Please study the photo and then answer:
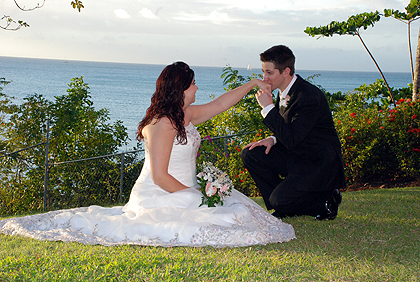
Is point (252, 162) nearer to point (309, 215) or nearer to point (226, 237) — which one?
point (309, 215)

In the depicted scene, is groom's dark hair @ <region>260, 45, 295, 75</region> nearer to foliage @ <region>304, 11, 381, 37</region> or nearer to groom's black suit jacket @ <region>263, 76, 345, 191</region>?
groom's black suit jacket @ <region>263, 76, 345, 191</region>

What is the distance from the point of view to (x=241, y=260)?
336 cm

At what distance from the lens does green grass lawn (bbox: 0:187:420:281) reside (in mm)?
3033

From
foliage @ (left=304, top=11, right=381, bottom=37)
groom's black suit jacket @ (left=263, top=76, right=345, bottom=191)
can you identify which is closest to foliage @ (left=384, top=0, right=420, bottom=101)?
foliage @ (left=304, top=11, right=381, bottom=37)

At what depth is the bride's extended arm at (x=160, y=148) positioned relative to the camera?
4.07m

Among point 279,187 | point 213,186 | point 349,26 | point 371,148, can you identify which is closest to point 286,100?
point 279,187

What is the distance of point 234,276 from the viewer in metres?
2.99

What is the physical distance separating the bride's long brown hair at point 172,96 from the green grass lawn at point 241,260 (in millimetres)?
1284

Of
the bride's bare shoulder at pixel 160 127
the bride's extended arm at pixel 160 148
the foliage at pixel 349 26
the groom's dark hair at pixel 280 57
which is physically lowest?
the bride's extended arm at pixel 160 148

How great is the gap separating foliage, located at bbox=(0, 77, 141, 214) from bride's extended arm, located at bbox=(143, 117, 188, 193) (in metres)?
5.69

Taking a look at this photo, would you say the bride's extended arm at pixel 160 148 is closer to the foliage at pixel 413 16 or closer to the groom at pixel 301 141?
the groom at pixel 301 141

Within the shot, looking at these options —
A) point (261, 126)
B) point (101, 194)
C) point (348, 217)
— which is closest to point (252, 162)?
point (348, 217)

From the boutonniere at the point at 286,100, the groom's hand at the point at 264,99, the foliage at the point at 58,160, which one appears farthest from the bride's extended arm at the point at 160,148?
the foliage at the point at 58,160

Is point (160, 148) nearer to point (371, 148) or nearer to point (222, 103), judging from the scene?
point (222, 103)
